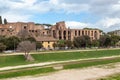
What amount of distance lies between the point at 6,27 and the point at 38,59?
61.2 meters

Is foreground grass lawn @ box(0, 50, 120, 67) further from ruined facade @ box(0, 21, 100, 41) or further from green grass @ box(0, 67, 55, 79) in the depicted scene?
ruined facade @ box(0, 21, 100, 41)

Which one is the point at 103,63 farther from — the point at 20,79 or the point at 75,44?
the point at 75,44

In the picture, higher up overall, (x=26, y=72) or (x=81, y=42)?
(x=81, y=42)

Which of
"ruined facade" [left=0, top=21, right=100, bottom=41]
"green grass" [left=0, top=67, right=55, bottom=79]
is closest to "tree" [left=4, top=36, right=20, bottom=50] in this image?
"ruined facade" [left=0, top=21, right=100, bottom=41]

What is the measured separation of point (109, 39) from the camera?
123938 millimetres

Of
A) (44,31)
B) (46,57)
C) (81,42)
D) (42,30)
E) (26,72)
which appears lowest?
(26,72)

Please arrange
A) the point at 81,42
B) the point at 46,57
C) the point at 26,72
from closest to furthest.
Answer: the point at 26,72 < the point at 46,57 < the point at 81,42

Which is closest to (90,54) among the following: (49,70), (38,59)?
(38,59)

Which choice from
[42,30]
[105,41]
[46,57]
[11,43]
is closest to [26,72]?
[46,57]

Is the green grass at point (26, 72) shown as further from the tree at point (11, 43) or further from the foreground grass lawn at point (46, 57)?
the tree at point (11, 43)

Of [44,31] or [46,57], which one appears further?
[44,31]

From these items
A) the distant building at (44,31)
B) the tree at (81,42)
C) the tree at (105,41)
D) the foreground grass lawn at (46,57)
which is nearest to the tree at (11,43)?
the foreground grass lawn at (46,57)

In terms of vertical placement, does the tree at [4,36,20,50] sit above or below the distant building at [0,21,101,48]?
below

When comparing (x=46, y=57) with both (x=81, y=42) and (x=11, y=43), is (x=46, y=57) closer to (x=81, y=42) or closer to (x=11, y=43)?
(x=11, y=43)
